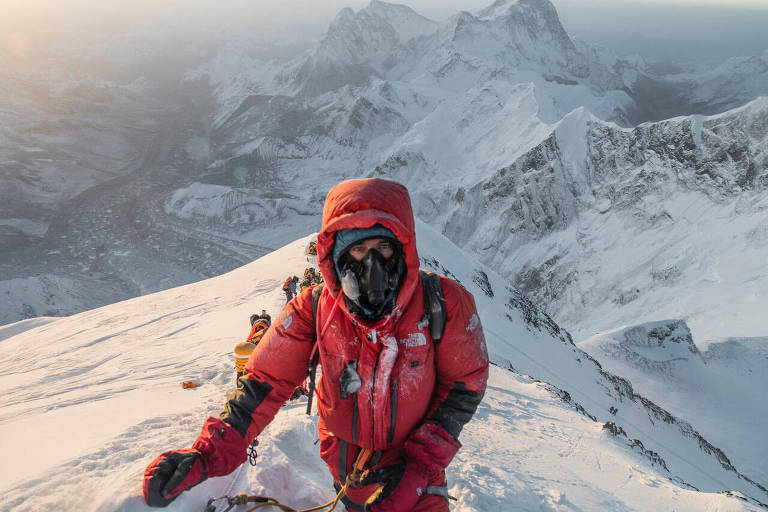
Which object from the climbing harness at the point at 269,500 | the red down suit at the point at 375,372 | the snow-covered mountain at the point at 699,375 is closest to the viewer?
the red down suit at the point at 375,372

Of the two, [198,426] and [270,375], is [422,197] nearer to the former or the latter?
[198,426]

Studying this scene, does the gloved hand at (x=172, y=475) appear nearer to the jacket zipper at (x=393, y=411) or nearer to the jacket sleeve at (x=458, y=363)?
the jacket zipper at (x=393, y=411)

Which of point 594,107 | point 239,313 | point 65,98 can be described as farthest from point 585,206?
point 65,98

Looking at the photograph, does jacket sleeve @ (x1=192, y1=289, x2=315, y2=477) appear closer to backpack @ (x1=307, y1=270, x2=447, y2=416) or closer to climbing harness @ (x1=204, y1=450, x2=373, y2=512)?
backpack @ (x1=307, y1=270, x2=447, y2=416)

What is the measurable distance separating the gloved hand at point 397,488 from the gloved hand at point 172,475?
118 cm

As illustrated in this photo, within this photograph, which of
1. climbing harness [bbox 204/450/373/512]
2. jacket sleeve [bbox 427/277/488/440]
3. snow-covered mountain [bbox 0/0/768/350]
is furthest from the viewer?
snow-covered mountain [bbox 0/0/768/350]

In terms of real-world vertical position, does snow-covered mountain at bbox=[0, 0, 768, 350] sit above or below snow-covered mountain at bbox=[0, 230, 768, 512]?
below

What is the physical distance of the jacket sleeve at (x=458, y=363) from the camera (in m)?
3.03

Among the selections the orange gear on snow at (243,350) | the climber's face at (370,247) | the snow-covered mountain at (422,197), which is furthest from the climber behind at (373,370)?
the snow-covered mountain at (422,197)

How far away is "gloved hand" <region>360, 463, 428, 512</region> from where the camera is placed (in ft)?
9.62

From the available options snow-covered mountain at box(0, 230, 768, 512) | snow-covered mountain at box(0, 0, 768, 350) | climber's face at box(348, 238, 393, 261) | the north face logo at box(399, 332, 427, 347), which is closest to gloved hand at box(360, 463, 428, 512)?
the north face logo at box(399, 332, 427, 347)

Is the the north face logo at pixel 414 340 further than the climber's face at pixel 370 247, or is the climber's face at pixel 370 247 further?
the the north face logo at pixel 414 340

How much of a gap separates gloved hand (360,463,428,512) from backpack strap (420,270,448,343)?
0.90 metres

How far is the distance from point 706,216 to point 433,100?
115405mm
